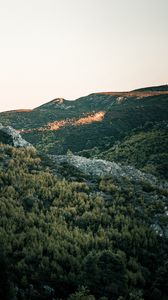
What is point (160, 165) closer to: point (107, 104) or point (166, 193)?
point (166, 193)

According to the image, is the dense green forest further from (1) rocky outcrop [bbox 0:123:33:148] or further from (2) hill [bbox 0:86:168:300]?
(1) rocky outcrop [bbox 0:123:33:148]

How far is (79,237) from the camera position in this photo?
2377cm

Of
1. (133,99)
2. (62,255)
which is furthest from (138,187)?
(133,99)

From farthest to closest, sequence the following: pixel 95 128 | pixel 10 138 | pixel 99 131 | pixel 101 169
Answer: pixel 95 128, pixel 99 131, pixel 10 138, pixel 101 169

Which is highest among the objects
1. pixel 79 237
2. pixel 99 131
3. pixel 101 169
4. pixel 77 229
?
pixel 101 169

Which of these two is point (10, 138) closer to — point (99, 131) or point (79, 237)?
point (79, 237)

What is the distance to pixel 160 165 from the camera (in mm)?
56938

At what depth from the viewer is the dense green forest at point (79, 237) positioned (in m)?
19.0

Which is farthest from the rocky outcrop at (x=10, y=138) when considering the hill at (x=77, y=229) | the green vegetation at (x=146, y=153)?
the green vegetation at (x=146, y=153)

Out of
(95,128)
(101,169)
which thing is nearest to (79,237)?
(101,169)

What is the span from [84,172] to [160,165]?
21875mm

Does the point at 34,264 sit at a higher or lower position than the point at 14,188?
lower

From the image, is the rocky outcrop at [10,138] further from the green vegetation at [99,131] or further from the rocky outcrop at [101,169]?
the green vegetation at [99,131]

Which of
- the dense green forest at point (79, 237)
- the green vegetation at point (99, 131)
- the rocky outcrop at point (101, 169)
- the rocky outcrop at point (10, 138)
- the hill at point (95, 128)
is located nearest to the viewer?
the dense green forest at point (79, 237)
